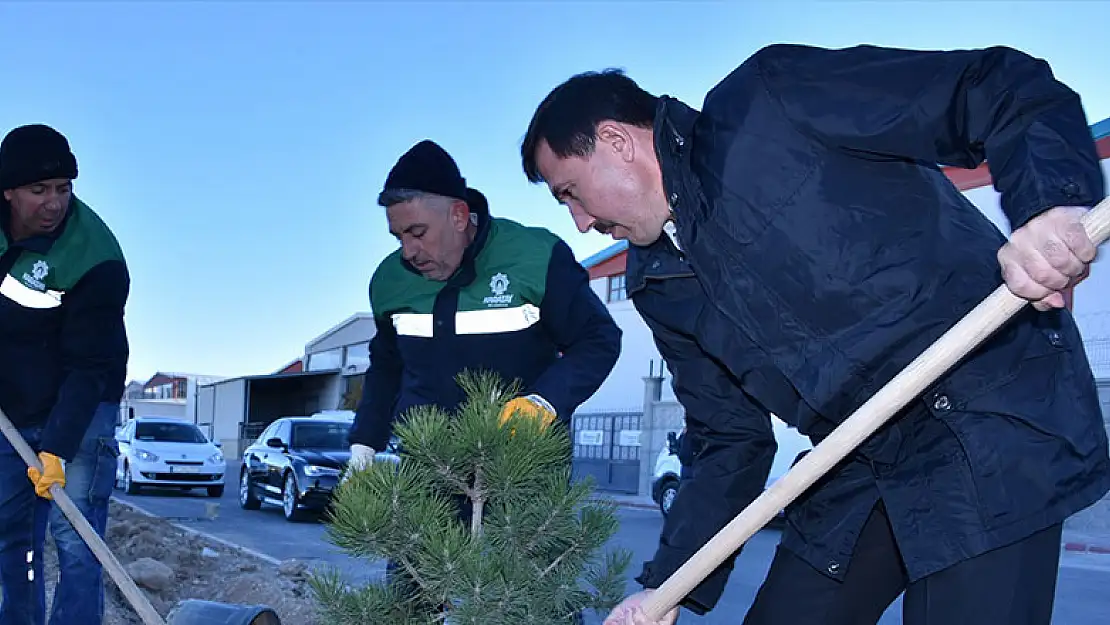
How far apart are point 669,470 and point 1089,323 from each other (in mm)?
6321

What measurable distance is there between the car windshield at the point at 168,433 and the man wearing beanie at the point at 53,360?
1352 cm

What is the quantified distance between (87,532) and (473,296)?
1.41 meters

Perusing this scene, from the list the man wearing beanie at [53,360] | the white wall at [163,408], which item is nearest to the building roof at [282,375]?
the white wall at [163,408]

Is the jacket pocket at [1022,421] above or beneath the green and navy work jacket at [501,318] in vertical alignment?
beneath

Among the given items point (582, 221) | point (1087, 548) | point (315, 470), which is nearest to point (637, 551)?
point (315, 470)

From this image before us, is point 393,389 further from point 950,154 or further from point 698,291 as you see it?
point 950,154

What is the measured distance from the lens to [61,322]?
12.5 ft

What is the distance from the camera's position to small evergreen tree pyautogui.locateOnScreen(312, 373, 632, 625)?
2.14 metres

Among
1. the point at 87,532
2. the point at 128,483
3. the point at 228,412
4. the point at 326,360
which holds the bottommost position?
the point at 128,483

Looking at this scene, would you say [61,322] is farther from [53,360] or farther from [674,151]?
[674,151]

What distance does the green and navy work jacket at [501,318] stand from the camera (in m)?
3.07

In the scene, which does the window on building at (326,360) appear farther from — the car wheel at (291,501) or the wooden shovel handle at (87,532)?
the wooden shovel handle at (87,532)

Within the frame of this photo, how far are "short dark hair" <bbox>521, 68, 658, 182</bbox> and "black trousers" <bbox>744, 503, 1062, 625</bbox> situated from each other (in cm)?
80

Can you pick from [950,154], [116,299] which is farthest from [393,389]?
[950,154]
